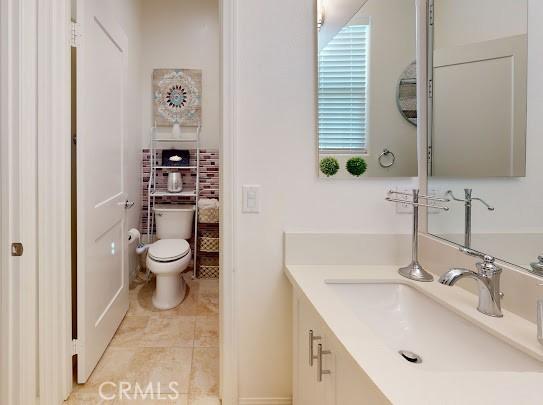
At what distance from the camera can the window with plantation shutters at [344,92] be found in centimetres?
141

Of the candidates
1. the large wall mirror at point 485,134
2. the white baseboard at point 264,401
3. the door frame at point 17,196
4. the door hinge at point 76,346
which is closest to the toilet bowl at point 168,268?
the door hinge at point 76,346

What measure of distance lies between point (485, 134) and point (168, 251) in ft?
7.28

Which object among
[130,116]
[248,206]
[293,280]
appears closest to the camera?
[293,280]

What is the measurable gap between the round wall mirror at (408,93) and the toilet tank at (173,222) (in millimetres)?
2292

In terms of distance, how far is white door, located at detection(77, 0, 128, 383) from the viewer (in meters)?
1.63

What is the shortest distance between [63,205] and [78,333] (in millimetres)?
644

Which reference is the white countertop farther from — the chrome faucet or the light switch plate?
the light switch plate

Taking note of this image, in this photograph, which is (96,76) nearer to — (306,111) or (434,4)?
(306,111)

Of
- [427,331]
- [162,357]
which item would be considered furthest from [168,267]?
[427,331]

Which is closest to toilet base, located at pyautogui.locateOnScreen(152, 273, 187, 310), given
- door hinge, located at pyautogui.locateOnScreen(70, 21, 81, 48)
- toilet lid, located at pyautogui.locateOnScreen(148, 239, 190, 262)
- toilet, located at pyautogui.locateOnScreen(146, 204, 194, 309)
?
toilet, located at pyautogui.locateOnScreen(146, 204, 194, 309)

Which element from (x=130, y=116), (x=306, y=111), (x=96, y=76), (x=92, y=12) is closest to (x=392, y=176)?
(x=306, y=111)

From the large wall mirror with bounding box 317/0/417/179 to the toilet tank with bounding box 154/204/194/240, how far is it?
206cm

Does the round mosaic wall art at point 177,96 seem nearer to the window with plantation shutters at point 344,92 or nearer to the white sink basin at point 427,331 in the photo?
the window with plantation shutters at point 344,92

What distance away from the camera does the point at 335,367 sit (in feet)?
2.86
